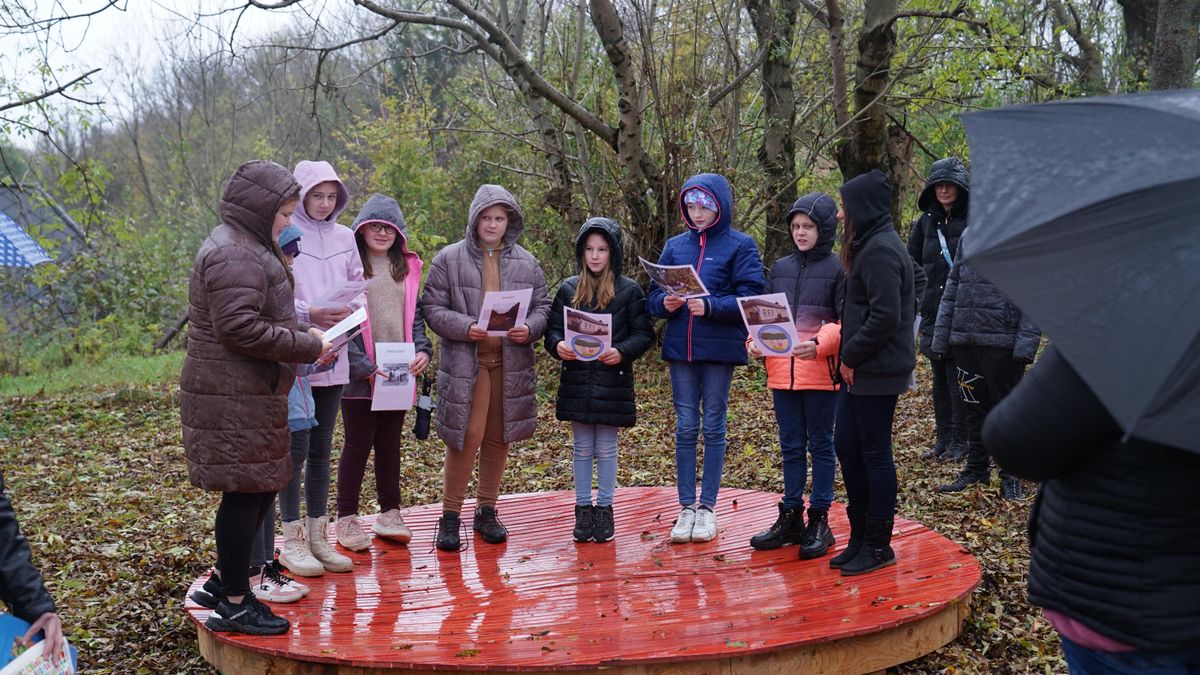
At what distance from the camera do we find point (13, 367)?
1530 cm

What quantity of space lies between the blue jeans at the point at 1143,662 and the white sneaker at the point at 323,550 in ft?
12.4

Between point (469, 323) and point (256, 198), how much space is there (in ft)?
4.89

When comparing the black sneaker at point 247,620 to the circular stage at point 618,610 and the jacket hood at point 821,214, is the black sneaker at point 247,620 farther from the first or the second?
the jacket hood at point 821,214

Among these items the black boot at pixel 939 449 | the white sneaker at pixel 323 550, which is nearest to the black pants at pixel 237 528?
the white sneaker at pixel 323 550

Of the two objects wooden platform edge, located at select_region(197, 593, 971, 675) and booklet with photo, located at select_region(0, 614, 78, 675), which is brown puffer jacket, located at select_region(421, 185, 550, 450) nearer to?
wooden platform edge, located at select_region(197, 593, 971, 675)

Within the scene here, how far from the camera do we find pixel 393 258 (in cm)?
532

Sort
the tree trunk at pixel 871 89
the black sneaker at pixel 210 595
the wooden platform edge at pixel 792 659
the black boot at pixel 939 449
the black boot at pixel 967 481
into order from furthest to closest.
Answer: the tree trunk at pixel 871 89
the black boot at pixel 939 449
the black boot at pixel 967 481
the black sneaker at pixel 210 595
the wooden platform edge at pixel 792 659

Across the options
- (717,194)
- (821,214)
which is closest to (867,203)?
(821,214)

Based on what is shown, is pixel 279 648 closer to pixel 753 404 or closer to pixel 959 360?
pixel 959 360

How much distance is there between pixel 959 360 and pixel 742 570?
2.48 meters

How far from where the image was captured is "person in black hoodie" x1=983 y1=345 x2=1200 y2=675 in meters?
2.00

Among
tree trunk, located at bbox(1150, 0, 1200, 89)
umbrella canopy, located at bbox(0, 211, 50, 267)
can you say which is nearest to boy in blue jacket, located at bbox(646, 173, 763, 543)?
umbrella canopy, located at bbox(0, 211, 50, 267)

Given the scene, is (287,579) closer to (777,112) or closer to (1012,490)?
(1012,490)

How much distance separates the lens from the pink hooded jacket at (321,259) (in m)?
4.90
